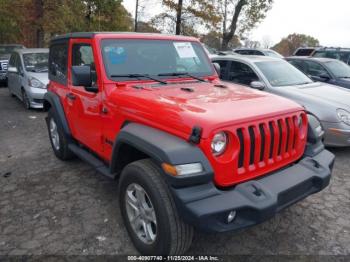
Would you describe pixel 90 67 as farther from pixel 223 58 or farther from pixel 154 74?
pixel 223 58

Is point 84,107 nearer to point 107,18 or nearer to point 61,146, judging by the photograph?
point 61,146

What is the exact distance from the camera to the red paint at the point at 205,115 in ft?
8.69

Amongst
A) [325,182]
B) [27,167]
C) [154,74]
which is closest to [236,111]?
[325,182]

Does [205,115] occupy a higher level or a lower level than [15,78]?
higher

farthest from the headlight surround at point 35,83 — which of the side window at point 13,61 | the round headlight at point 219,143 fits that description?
the round headlight at point 219,143

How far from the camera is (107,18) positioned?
1953 cm

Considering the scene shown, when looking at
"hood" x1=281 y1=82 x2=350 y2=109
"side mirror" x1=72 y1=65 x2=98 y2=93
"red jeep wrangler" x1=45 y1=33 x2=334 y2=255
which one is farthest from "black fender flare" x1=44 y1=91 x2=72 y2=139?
"hood" x1=281 y1=82 x2=350 y2=109

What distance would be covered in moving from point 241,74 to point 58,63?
12.5ft

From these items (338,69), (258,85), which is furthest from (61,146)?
(338,69)

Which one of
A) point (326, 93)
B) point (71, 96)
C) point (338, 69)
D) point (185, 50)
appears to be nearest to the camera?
point (185, 50)

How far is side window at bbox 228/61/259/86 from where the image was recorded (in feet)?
22.7

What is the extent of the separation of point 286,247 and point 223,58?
17.2 feet

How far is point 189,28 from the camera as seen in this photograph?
19.5 meters

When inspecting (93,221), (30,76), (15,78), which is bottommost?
(93,221)
